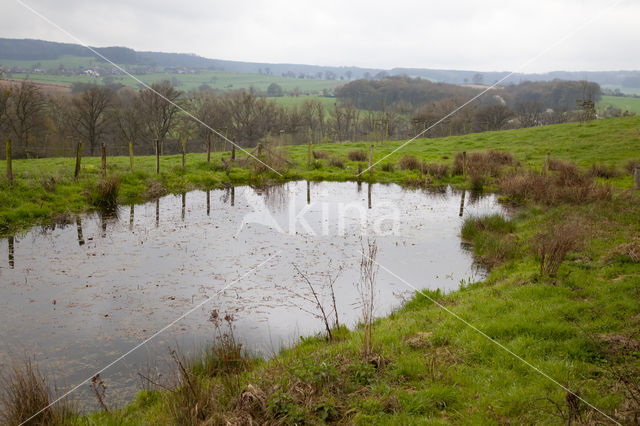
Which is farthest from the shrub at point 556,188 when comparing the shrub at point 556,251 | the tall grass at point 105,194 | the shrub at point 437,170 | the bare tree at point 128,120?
the bare tree at point 128,120

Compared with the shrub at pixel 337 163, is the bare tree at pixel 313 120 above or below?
above

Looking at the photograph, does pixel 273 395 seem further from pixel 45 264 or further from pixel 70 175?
pixel 70 175

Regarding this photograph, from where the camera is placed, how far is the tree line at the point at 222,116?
41.5m

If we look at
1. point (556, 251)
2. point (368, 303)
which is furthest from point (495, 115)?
point (368, 303)

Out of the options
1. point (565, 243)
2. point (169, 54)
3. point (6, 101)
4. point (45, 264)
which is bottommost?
point (45, 264)

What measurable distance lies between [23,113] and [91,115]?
6517 millimetres

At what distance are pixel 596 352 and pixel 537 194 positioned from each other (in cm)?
1356

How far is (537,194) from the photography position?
1764 centimetres

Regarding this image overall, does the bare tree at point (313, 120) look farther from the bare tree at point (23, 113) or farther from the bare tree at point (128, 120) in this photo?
the bare tree at point (23, 113)

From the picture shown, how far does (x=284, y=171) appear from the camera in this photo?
26125 mm

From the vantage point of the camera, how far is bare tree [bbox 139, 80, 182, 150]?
4900cm

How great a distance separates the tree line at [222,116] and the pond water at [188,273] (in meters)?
19.0

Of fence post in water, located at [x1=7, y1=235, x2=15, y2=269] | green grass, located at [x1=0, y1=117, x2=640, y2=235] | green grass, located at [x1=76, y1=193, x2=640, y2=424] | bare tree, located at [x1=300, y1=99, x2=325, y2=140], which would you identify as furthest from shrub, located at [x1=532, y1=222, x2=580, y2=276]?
bare tree, located at [x1=300, y1=99, x2=325, y2=140]

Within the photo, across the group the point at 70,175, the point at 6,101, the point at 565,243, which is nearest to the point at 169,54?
the point at 6,101
